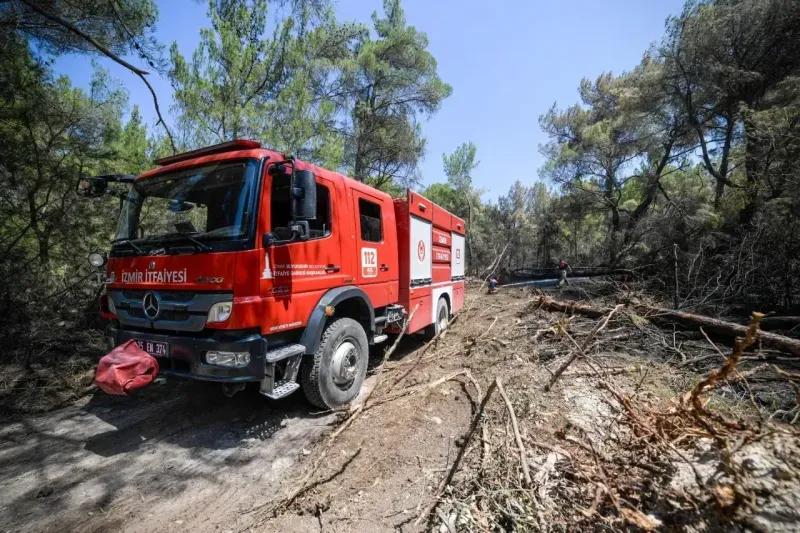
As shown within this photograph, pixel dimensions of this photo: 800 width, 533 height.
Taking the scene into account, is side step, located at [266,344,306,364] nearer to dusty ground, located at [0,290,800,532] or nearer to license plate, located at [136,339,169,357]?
dusty ground, located at [0,290,800,532]

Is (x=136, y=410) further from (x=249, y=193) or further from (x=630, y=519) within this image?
(x=630, y=519)

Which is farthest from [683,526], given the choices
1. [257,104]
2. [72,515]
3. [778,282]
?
[257,104]

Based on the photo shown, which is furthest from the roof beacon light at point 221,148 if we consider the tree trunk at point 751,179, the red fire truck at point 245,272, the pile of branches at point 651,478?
the tree trunk at point 751,179

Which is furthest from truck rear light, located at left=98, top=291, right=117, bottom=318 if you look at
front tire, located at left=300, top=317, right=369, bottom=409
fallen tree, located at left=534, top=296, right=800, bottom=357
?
fallen tree, located at left=534, top=296, right=800, bottom=357

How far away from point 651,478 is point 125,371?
3.72 m

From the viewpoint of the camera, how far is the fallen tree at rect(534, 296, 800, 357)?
4.36 m

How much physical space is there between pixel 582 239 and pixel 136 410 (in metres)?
29.2

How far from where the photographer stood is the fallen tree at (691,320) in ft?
14.3

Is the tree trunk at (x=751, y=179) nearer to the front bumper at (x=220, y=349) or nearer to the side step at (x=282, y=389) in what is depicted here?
the side step at (x=282, y=389)

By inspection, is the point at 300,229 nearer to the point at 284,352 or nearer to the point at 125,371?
the point at 284,352

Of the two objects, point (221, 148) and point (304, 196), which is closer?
point (304, 196)

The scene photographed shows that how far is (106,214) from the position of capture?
8484 mm

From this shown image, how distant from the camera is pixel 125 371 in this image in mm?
2879

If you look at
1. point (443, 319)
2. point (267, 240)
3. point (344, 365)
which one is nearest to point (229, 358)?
point (267, 240)
